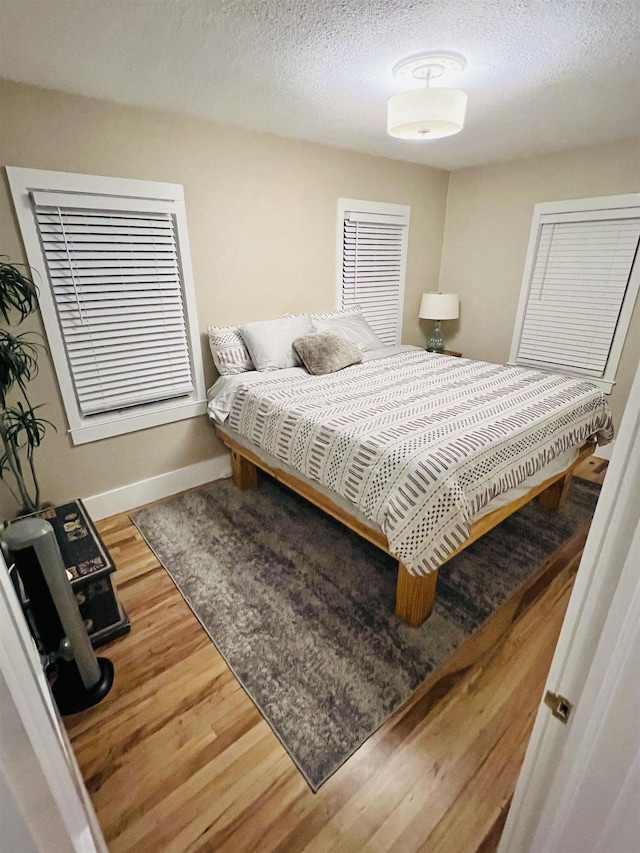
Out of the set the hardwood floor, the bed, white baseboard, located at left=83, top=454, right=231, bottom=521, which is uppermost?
the bed

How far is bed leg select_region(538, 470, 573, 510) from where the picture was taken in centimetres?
257

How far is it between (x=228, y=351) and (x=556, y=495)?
2349 millimetres

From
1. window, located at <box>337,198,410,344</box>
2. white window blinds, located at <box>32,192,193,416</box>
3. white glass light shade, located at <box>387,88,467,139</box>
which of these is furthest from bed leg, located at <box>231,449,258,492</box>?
white glass light shade, located at <box>387,88,467,139</box>

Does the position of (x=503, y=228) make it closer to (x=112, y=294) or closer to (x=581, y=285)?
(x=581, y=285)

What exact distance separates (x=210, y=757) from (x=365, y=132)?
3407 millimetres

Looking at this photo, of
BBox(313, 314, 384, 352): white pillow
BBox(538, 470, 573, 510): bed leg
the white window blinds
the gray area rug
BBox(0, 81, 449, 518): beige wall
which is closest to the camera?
the gray area rug

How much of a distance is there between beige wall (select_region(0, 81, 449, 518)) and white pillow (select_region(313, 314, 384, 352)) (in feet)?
0.80

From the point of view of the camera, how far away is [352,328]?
128 inches

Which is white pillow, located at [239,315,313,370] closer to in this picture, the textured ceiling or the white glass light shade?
the textured ceiling

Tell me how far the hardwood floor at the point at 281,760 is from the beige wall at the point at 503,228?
8.67 ft

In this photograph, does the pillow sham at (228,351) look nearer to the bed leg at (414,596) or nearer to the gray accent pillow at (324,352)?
the gray accent pillow at (324,352)

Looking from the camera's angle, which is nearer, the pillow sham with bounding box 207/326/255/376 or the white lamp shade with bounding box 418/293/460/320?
the pillow sham with bounding box 207/326/255/376

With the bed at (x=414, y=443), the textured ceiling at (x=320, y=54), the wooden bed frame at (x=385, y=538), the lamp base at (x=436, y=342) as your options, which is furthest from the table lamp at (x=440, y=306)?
the wooden bed frame at (x=385, y=538)

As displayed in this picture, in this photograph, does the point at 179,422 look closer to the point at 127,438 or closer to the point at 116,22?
the point at 127,438
